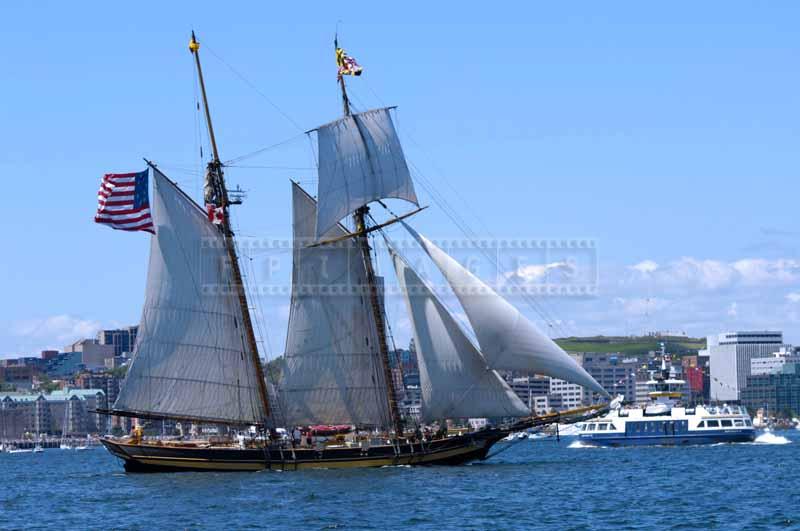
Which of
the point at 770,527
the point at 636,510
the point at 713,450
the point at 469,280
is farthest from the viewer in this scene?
the point at 713,450

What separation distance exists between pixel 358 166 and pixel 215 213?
8.85 meters

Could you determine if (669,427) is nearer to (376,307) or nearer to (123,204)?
(376,307)

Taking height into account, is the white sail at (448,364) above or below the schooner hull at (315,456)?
above

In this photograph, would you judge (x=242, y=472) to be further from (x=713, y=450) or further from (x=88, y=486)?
(x=713, y=450)

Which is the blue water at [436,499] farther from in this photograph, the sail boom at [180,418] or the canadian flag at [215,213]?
the canadian flag at [215,213]

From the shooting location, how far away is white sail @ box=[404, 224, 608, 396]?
72.6m

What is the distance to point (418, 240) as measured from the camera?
74.4 m

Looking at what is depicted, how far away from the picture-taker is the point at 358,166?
7625cm

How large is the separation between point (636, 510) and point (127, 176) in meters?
31.8

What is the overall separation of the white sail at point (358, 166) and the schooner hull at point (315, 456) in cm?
1137

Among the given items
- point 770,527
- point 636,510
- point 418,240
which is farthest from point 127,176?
point 770,527

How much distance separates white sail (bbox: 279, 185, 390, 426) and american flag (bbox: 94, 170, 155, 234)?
25.4 feet

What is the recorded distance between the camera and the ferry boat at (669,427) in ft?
386

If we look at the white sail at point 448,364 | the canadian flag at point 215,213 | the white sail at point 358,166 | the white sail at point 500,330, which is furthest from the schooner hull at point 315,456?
the canadian flag at point 215,213
